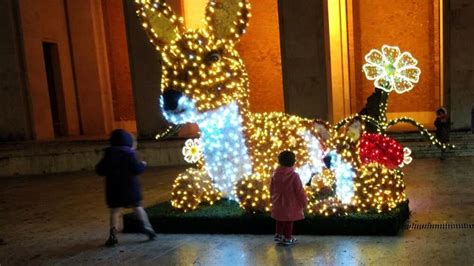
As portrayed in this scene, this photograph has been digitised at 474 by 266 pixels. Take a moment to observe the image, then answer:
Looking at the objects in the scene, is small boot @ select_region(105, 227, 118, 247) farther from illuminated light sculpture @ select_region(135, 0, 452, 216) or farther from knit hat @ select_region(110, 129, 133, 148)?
knit hat @ select_region(110, 129, 133, 148)

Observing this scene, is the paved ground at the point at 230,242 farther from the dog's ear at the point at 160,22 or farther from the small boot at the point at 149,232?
the dog's ear at the point at 160,22

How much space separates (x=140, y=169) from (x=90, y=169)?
27.2ft

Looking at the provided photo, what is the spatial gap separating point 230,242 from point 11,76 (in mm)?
11828

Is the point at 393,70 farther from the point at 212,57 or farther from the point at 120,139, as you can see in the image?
the point at 120,139

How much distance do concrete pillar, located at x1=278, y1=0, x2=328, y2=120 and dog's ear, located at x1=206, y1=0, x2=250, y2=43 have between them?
7.34m

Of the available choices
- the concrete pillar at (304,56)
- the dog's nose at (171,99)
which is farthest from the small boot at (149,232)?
the concrete pillar at (304,56)

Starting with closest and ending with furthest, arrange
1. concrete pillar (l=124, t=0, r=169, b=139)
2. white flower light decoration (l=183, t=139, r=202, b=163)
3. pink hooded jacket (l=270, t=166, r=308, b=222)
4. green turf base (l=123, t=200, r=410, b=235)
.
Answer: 1. pink hooded jacket (l=270, t=166, r=308, b=222)
2. green turf base (l=123, t=200, r=410, b=235)
3. white flower light decoration (l=183, t=139, r=202, b=163)
4. concrete pillar (l=124, t=0, r=169, b=139)

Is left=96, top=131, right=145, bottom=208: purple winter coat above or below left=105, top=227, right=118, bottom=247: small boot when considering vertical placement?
above

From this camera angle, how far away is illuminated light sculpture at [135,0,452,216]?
649 cm

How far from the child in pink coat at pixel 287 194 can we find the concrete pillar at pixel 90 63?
13.3 meters

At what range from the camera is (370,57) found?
6.66m

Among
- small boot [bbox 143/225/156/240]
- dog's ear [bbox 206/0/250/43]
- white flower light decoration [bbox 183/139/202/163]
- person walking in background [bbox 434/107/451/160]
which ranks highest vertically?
dog's ear [bbox 206/0/250/43]

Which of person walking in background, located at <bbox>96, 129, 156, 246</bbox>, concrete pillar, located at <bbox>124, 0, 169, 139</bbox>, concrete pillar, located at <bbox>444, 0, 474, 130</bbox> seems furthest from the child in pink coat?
concrete pillar, located at <bbox>124, 0, 169, 139</bbox>

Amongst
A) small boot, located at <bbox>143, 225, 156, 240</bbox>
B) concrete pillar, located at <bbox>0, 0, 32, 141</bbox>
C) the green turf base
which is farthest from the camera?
concrete pillar, located at <bbox>0, 0, 32, 141</bbox>
